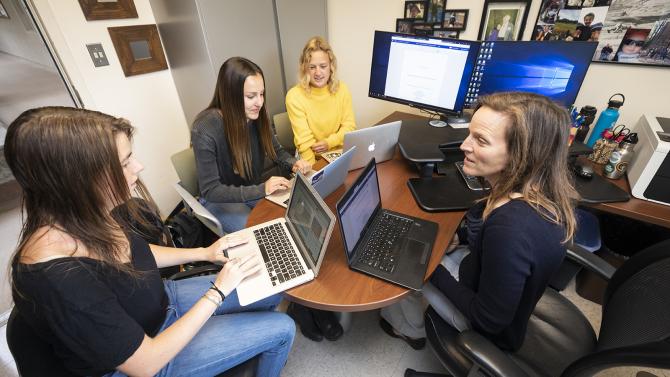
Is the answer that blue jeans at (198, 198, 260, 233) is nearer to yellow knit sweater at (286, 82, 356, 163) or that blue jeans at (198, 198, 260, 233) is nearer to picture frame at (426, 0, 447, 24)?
yellow knit sweater at (286, 82, 356, 163)

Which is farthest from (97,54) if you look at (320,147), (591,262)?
(591,262)

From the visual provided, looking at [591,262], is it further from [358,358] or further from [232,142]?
[232,142]

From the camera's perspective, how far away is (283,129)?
6.84 feet

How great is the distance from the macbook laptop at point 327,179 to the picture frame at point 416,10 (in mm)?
1364

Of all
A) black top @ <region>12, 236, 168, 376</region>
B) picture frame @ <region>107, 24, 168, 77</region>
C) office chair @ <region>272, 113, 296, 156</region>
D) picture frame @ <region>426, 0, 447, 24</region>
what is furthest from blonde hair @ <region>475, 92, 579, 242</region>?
picture frame @ <region>107, 24, 168, 77</region>

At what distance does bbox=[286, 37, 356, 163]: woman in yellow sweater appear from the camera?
5.91 feet

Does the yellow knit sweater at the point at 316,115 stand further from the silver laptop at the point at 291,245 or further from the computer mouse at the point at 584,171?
the computer mouse at the point at 584,171

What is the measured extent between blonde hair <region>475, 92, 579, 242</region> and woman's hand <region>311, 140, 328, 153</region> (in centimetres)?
118

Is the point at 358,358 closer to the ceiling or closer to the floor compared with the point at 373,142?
closer to the floor

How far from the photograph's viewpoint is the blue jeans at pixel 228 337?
0.88 m

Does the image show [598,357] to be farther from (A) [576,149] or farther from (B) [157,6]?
(B) [157,6]

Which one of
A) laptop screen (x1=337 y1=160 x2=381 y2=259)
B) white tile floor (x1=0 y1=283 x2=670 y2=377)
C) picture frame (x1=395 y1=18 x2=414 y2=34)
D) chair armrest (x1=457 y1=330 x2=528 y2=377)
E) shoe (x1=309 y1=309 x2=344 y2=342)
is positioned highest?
picture frame (x1=395 y1=18 x2=414 y2=34)

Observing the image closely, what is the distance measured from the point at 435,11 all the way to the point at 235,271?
6.58ft

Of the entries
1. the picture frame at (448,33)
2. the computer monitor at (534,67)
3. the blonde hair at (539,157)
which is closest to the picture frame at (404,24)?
the picture frame at (448,33)
